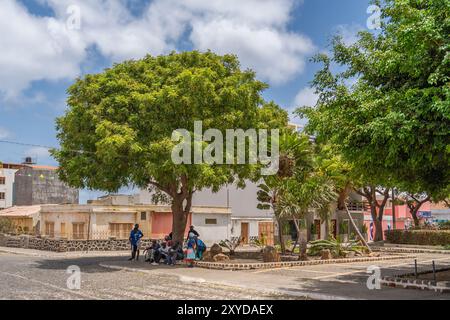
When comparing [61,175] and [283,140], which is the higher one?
[283,140]

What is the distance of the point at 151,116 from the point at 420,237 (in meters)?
27.6

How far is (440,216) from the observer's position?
7744 centimetres

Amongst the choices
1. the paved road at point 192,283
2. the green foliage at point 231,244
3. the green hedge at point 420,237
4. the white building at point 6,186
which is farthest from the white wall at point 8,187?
the paved road at point 192,283

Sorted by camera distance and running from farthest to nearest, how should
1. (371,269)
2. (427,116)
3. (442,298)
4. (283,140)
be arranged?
(283,140) < (371,269) < (442,298) < (427,116)

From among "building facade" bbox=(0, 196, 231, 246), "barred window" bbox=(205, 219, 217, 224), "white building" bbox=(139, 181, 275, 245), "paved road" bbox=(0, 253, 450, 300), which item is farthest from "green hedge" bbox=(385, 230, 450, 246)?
"paved road" bbox=(0, 253, 450, 300)

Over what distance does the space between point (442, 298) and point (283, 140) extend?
13.1m

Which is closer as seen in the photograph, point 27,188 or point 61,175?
point 61,175

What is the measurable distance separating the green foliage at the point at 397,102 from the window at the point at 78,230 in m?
25.8

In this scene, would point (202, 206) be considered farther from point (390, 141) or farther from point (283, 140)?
point (390, 141)

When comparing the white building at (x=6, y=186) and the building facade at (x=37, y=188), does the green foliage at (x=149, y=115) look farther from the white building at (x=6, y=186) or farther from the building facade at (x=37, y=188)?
the white building at (x=6, y=186)

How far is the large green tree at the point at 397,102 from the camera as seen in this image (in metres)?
12.1

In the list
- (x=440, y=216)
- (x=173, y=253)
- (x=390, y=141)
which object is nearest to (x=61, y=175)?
(x=173, y=253)

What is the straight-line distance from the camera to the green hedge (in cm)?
3944

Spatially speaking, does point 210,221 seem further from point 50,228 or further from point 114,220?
point 50,228
